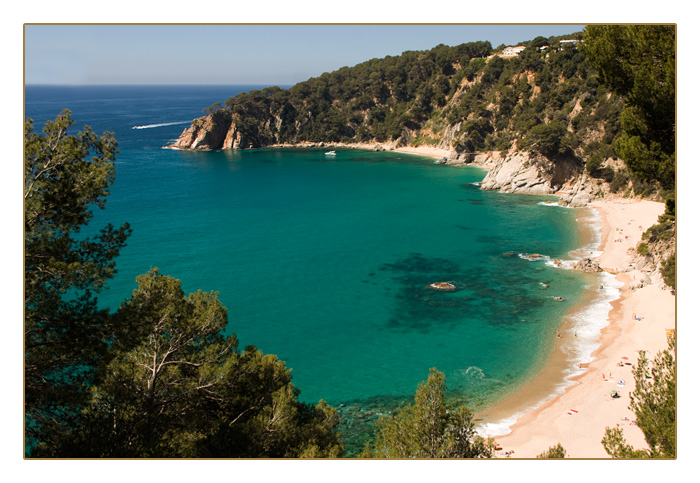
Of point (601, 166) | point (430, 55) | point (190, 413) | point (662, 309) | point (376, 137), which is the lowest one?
point (662, 309)

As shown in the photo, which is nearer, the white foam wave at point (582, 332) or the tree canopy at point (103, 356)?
the tree canopy at point (103, 356)

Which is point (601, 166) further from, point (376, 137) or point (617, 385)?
point (376, 137)

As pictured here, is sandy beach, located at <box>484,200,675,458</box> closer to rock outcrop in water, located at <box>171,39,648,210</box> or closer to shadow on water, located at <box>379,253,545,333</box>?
shadow on water, located at <box>379,253,545,333</box>

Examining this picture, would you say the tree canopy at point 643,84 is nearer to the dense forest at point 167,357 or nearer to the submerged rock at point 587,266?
the dense forest at point 167,357

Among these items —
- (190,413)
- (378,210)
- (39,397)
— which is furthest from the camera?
(378,210)

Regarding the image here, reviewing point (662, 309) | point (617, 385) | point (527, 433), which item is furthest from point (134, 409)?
point (662, 309)

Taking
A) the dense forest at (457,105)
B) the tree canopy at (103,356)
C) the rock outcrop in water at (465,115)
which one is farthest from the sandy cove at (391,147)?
the tree canopy at (103,356)

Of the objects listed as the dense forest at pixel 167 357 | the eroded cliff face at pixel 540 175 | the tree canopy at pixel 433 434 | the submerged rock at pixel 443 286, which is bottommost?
the submerged rock at pixel 443 286
